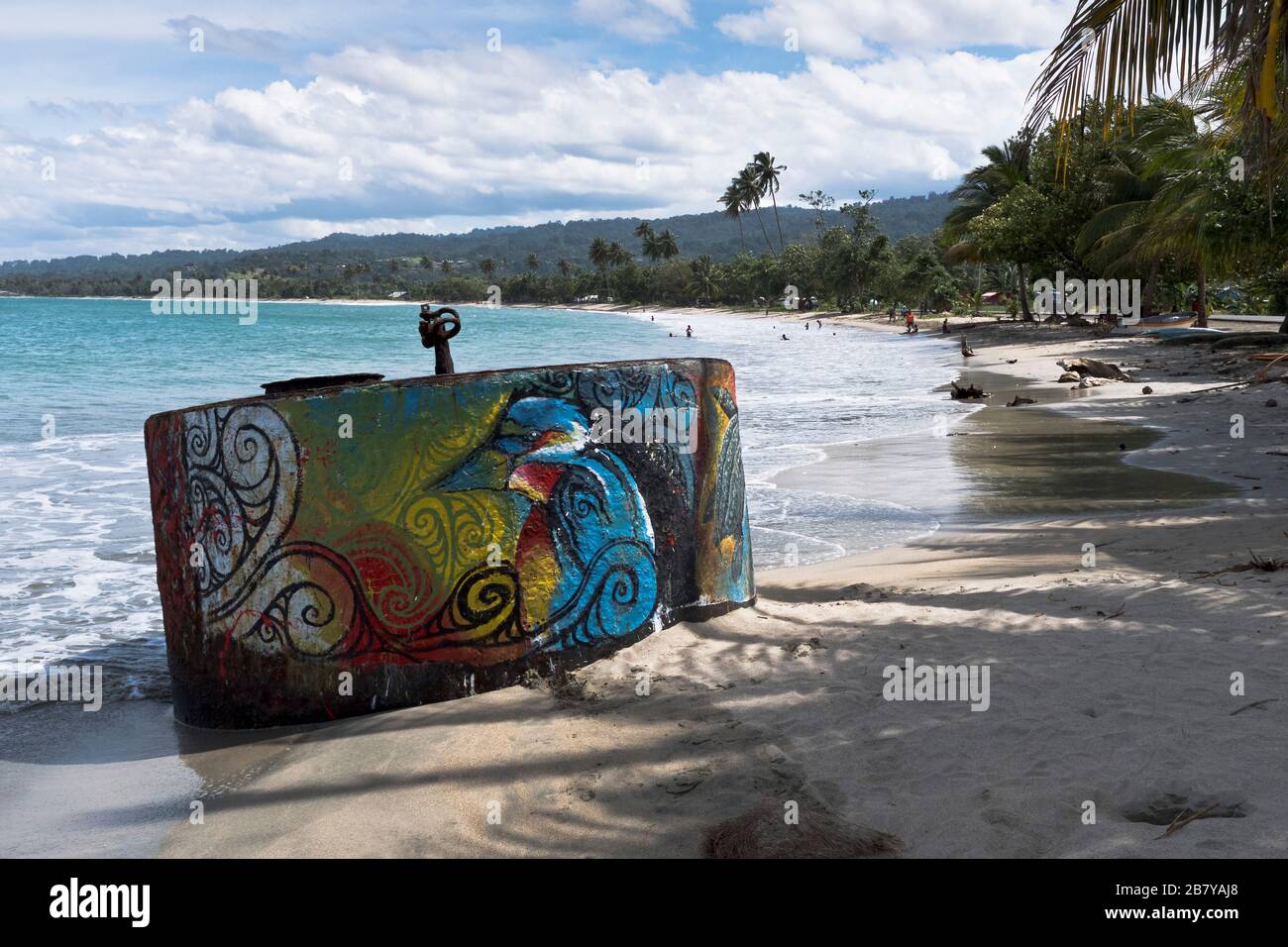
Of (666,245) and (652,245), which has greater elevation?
(652,245)

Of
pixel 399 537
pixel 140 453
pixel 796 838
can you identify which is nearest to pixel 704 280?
pixel 140 453

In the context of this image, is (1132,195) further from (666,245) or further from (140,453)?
(666,245)

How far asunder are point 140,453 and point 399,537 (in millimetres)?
12683

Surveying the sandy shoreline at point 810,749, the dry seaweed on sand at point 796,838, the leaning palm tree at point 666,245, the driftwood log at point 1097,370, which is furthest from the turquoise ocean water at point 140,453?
the leaning palm tree at point 666,245

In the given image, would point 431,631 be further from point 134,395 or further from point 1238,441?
point 134,395

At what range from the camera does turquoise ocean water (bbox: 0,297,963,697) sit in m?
6.67

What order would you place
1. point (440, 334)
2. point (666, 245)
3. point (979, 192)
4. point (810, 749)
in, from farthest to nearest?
point (666, 245)
point (979, 192)
point (440, 334)
point (810, 749)

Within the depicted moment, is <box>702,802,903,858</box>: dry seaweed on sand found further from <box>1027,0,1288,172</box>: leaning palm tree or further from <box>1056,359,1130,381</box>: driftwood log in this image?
<box>1056,359,1130,381</box>: driftwood log

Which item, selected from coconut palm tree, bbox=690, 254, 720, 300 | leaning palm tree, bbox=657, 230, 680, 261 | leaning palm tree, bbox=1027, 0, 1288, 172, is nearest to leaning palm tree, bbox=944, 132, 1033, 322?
leaning palm tree, bbox=1027, 0, 1288, 172

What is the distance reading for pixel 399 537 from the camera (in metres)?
4.15

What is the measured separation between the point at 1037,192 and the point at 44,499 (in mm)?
37861

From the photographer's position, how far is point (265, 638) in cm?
428

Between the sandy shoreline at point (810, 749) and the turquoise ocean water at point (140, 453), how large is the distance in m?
1.59
